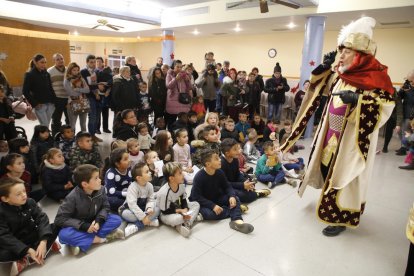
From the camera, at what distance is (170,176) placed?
8.47ft

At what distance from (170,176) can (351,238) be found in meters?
1.67

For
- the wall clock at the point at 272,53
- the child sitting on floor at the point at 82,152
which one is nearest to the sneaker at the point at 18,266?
the child sitting on floor at the point at 82,152

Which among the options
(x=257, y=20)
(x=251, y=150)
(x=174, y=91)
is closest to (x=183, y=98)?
(x=174, y=91)

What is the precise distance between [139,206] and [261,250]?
1161mm

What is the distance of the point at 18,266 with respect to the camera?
2.00 m

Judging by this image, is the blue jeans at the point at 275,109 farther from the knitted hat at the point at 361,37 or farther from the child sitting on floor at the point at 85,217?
the child sitting on floor at the point at 85,217

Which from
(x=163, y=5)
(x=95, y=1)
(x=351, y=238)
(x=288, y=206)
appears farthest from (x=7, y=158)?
(x=163, y=5)

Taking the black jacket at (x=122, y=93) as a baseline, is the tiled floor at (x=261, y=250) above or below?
below

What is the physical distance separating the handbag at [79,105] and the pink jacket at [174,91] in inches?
54.6

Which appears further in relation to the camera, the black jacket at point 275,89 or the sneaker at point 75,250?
the black jacket at point 275,89

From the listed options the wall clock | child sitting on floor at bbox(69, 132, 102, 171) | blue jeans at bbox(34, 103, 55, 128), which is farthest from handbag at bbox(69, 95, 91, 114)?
the wall clock

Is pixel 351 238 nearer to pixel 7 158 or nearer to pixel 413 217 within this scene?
pixel 413 217

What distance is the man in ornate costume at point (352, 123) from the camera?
2336 millimetres

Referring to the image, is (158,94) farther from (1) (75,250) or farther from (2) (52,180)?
(1) (75,250)
